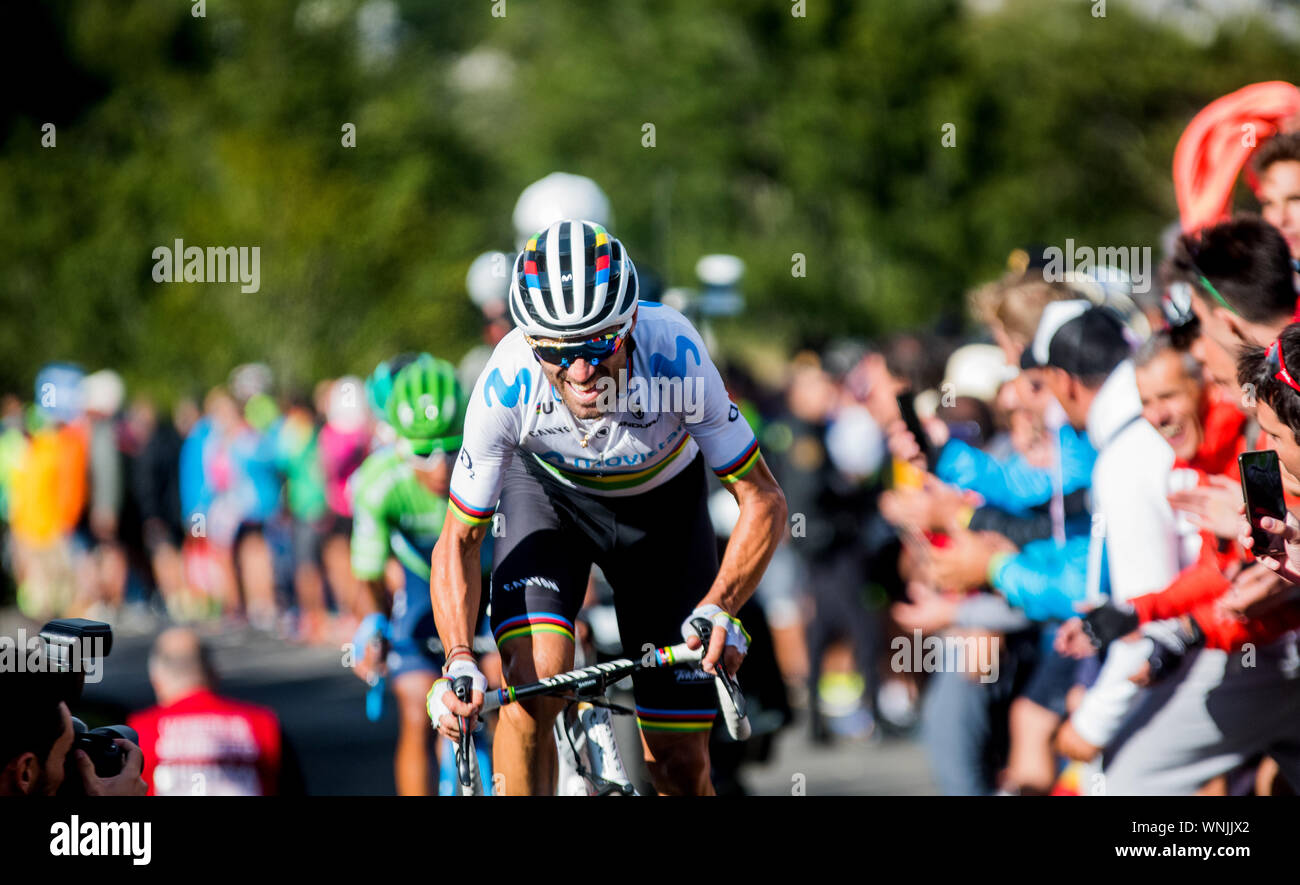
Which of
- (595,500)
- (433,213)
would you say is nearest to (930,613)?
(595,500)

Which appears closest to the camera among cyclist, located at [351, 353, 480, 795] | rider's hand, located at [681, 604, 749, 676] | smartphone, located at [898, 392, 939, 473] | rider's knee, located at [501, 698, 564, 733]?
rider's hand, located at [681, 604, 749, 676]

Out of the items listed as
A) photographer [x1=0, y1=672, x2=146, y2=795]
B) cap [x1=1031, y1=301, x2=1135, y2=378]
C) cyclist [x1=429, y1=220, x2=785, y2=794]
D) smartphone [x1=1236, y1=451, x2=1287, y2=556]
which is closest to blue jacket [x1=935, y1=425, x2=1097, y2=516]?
cap [x1=1031, y1=301, x2=1135, y2=378]

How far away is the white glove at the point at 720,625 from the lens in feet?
14.7

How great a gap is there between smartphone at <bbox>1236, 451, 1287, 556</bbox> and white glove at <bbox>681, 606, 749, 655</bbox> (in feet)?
4.74

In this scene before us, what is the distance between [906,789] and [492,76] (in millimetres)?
56691

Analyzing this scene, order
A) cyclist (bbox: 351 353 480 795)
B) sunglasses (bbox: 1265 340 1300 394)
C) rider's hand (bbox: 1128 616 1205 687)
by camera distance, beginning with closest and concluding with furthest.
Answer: sunglasses (bbox: 1265 340 1300 394) < rider's hand (bbox: 1128 616 1205 687) < cyclist (bbox: 351 353 480 795)

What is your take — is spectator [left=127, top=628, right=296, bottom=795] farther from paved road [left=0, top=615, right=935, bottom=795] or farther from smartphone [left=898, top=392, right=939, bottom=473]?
smartphone [left=898, top=392, right=939, bottom=473]

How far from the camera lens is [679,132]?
44.7 metres

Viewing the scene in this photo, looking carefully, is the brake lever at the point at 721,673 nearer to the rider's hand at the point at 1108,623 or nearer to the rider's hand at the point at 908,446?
the rider's hand at the point at 1108,623

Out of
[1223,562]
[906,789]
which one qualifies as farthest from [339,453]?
[1223,562]

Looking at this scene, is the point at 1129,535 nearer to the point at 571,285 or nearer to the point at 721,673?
the point at 721,673

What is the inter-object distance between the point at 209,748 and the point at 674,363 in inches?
92.3

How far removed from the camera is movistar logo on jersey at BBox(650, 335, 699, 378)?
188 inches

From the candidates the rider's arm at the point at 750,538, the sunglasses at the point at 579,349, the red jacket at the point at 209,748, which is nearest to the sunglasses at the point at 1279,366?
the rider's arm at the point at 750,538
